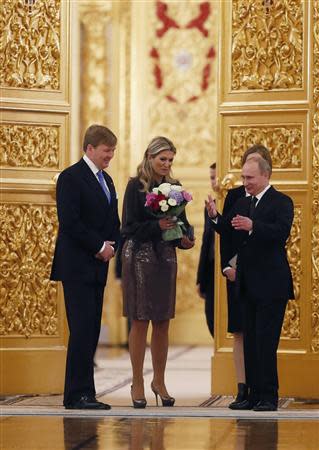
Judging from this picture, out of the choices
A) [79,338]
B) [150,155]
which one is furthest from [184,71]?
[79,338]

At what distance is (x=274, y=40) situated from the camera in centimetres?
875

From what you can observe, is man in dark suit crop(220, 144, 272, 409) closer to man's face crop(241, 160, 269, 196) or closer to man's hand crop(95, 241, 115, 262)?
man's face crop(241, 160, 269, 196)

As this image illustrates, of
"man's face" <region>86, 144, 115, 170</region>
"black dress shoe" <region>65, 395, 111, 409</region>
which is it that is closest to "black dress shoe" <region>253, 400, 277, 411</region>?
"black dress shoe" <region>65, 395, 111, 409</region>

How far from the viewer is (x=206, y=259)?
9500 millimetres

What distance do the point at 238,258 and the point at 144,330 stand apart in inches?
28.9

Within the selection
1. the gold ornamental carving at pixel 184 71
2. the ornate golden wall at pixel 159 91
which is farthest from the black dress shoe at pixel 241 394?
the gold ornamental carving at pixel 184 71

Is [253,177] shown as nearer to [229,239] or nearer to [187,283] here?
[229,239]

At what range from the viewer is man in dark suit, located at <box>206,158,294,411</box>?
7.59 metres

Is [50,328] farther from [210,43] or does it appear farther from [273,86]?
[210,43]

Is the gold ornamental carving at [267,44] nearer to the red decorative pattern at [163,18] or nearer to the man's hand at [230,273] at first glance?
the man's hand at [230,273]

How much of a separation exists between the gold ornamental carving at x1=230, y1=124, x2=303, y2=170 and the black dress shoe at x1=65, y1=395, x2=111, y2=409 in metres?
2.03

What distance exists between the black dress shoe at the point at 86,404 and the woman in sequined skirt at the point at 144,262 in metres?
0.26

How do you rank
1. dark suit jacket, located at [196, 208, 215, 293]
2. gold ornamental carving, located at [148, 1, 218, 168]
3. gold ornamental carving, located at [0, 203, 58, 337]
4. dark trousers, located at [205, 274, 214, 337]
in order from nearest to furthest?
gold ornamental carving, located at [0, 203, 58, 337] < dark suit jacket, located at [196, 208, 215, 293] < dark trousers, located at [205, 274, 214, 337] < gold ornamental carving, located at [148, 1, 218, 168]

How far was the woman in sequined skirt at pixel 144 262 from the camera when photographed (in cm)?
784
